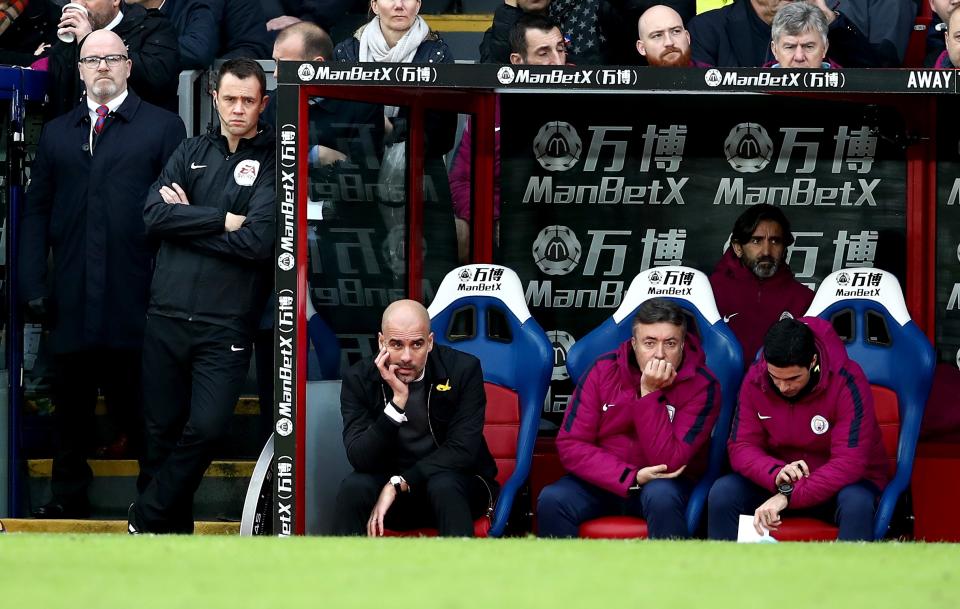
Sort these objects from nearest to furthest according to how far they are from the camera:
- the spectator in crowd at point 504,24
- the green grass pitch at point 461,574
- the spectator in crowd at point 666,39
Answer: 1. the green grass pitch at point 461,574
2. the spectator in crowd at point 666,39
3. the spectator in crowd at point 504,24

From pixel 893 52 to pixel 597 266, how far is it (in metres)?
1.78

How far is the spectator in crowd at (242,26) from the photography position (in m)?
9.12

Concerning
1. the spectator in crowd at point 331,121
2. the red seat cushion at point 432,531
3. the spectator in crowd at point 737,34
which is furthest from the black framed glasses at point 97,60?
the spectator in crowd at point 737,34

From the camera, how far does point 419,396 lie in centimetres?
702

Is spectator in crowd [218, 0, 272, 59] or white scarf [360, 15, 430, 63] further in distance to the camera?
spectator in crowd [218, 0, 272, 59]

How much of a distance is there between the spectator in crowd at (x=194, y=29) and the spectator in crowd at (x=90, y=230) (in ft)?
2.75

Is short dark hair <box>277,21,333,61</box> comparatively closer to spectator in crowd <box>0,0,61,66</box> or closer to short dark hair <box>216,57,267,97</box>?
short dark hair <box>216,57,267,97</box>

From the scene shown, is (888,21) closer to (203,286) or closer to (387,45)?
(387,45)

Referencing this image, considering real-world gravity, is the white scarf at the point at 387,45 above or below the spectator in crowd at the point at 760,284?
above

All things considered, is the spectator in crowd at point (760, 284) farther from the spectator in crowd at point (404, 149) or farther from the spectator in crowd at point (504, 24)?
the spectator in crowd at point (504, 24)

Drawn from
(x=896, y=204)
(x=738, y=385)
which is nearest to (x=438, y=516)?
(x=738, y=385)

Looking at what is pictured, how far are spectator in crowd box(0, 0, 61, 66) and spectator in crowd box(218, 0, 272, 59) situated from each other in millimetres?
866

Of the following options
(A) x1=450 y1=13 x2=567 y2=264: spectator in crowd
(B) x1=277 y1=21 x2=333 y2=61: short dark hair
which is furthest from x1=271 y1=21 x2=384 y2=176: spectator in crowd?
(A) x1=450 y1=13 x2=567 y2=264: spectator in crowd

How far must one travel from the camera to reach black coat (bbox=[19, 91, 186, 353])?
7.89m
